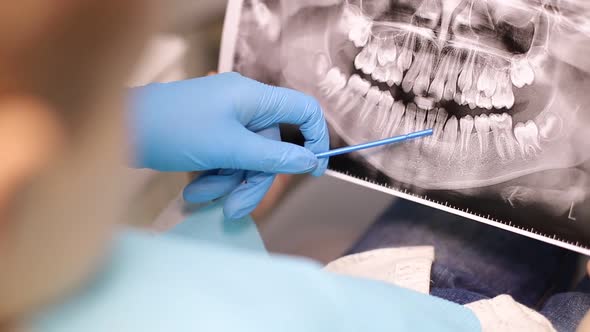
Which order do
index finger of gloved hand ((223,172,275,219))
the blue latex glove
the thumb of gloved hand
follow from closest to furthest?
1. the blue latex glove
2. the thumb of gloved hand
3. index finger of gloved hand ((223,172,275,219))

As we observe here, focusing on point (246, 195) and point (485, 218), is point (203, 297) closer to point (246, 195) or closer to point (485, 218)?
point (246, 195)

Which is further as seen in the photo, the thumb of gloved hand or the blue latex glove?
the thumb of gloved hand

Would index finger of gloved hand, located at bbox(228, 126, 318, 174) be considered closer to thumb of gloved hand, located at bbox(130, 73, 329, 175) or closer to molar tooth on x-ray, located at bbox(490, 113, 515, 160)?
thumb of gloved hand, located at bbox(130, 73, 329, 175)

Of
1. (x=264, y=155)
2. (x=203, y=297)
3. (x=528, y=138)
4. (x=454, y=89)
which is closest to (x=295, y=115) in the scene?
(x=264, y=155)

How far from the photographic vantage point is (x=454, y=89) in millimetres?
895

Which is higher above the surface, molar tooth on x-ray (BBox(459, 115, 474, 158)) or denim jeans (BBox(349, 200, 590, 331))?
molar tooth on x-ray (BBox(459, 115, 474, 158))

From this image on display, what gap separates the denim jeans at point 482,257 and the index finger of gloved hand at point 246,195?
214mm

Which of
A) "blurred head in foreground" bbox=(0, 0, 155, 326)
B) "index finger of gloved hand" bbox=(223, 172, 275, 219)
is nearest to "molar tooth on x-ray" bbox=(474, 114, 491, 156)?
"index finger of gloved hand" bbox=(223, 172, 275, 219)

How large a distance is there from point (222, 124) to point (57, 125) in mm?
521

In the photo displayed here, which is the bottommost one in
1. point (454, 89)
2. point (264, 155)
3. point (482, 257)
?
point (482, 257)

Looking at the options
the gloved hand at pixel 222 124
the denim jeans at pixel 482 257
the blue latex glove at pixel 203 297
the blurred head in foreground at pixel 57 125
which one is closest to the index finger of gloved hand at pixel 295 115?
the gloved hand at pixel 222 124

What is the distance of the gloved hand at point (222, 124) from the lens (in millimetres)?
825

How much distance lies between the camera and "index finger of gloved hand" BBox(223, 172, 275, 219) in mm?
935

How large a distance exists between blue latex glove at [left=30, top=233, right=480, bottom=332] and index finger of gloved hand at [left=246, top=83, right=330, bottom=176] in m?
0.35
